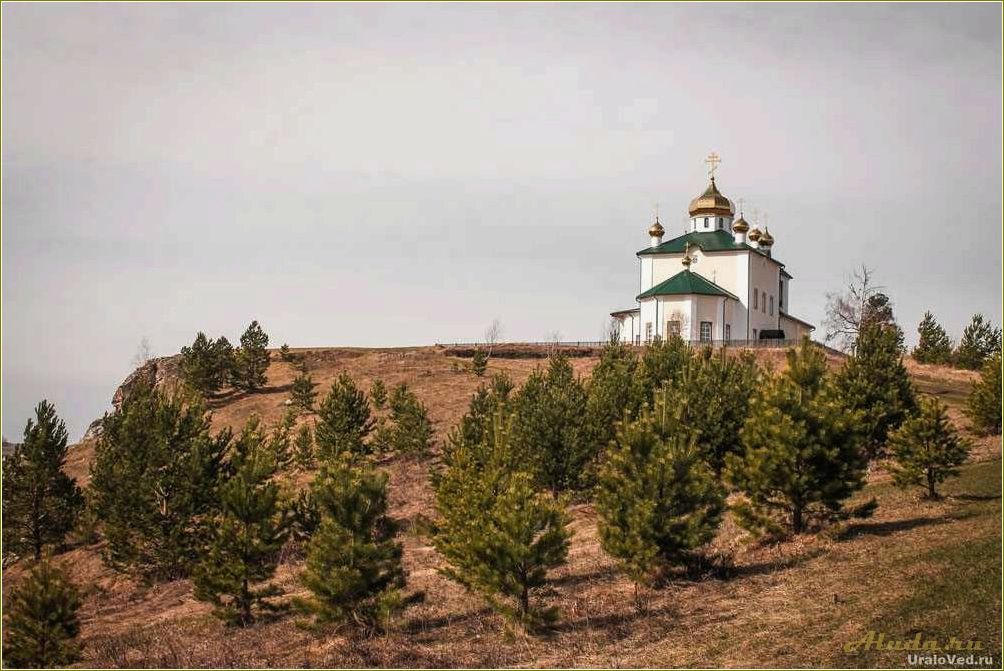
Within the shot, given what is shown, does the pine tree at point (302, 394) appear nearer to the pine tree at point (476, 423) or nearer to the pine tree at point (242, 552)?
the pine tree at point (476, 423)

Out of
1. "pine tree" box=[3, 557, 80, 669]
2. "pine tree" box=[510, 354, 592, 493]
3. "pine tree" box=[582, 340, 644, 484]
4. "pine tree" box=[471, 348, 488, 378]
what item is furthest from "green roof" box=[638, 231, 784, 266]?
"pine tree" box=[3, 557, 80, 669]

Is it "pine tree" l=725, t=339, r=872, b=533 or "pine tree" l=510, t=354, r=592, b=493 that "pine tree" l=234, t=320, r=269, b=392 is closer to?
"pine tree" l=510, t=354, r=592, b=493

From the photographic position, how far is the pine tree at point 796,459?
2653cm

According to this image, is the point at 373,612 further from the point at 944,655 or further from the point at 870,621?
the point at 944,655

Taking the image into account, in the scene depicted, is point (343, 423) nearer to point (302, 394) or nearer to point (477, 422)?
point (477, 422)

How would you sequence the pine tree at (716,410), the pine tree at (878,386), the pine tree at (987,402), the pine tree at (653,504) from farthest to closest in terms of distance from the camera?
the pine tree at (987,402) < the pine tree at (878,386) < the pine tree at (716,410) < the pine tree at (653,504)

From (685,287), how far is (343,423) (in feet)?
108

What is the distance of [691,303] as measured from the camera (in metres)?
70.8

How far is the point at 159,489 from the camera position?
34.8 metres

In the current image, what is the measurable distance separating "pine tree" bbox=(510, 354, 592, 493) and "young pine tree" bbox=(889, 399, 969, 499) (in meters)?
11.3

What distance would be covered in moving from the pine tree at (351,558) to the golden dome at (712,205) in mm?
58733

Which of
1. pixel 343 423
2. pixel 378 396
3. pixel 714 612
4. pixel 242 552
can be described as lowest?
pixel 714 612

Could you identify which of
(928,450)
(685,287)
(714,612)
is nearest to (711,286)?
(685,287)

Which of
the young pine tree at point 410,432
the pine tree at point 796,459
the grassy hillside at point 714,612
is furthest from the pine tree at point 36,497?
the pine tree at point 796,459
